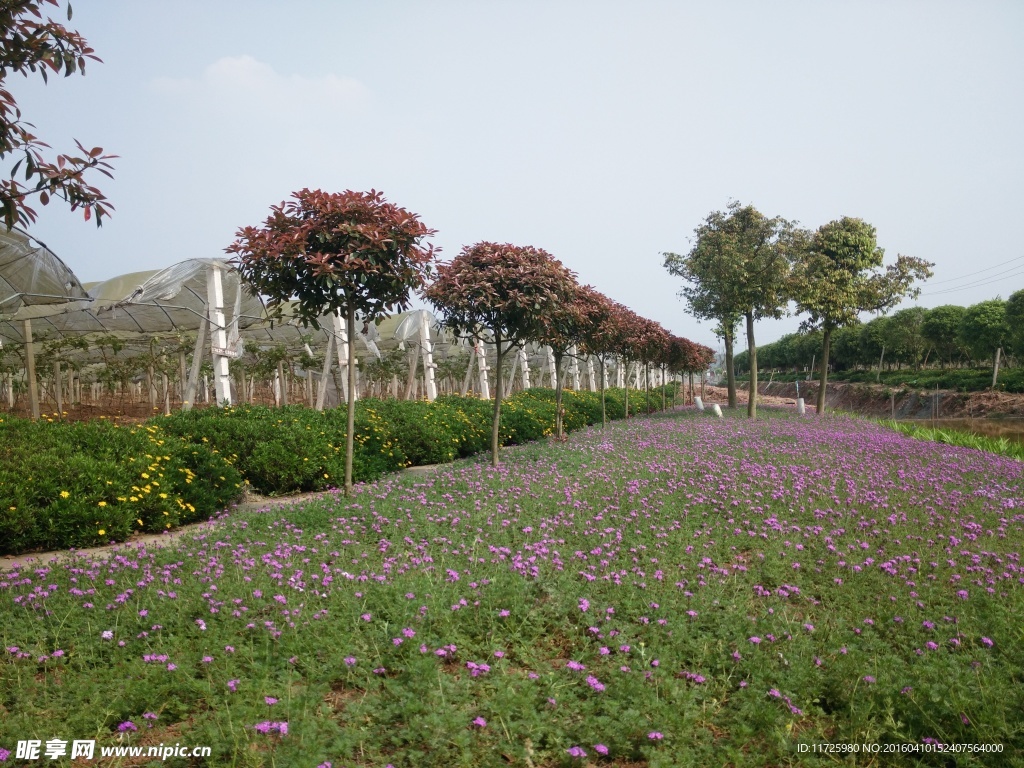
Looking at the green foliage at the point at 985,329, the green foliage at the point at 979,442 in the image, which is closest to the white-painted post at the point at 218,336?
the green foliage at the point at 979,442

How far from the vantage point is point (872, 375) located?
185 feet

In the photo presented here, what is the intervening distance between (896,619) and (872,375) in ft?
196

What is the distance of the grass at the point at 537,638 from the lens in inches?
110

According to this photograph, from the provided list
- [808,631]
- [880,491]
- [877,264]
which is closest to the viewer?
[808,631]

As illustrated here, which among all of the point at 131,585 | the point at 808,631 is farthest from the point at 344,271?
the point at 808,631

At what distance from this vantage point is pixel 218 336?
11.4 meters

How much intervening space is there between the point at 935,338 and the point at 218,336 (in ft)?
167

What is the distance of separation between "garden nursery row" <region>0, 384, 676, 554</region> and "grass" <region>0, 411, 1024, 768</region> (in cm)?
82

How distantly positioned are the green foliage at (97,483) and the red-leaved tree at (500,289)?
148 inches

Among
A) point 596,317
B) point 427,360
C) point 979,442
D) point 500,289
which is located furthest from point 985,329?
point 500,289

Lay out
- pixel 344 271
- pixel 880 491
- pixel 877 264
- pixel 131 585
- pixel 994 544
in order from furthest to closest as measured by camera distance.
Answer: pixel 877 264 → pixel 880 491 → pixel 344 271 → pixel 994 544 → pixel 131 585

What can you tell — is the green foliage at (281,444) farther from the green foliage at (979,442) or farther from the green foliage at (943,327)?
the green foliage at (943,327)

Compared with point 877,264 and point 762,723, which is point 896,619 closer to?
point 762,723

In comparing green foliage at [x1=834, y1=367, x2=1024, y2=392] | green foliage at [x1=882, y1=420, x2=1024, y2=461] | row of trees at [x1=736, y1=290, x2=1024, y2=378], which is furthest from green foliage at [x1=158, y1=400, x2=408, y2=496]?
green foliage at [x1=834, y1=367, x2=1024, y2=392]
